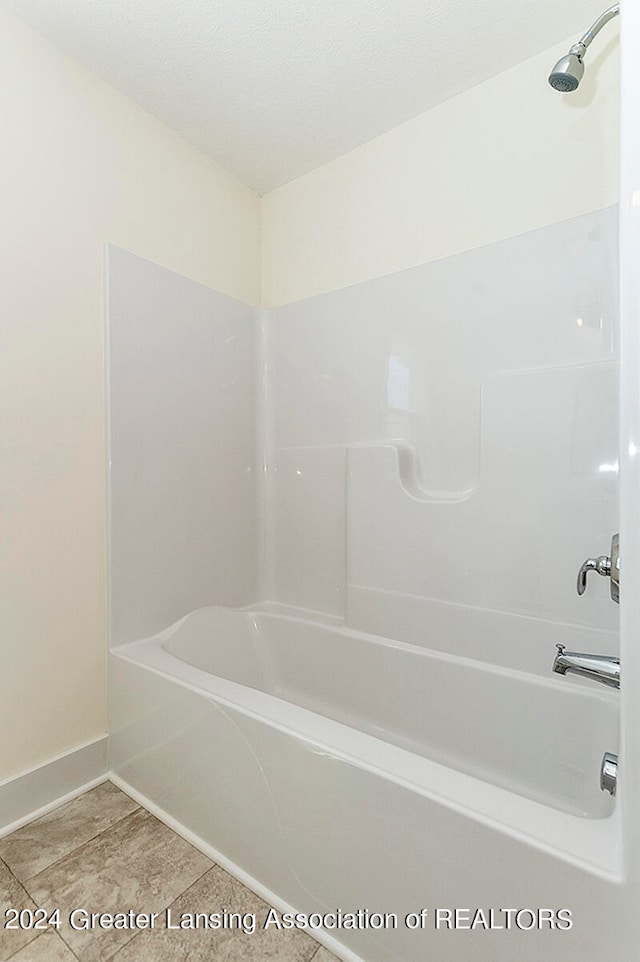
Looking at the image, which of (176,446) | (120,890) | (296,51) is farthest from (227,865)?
(296,51)

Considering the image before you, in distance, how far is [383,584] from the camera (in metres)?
1.83

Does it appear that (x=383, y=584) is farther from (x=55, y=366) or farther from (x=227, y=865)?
(x=55, y=366)

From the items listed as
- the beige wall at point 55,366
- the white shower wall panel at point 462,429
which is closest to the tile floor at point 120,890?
the beige wall at point 55,366

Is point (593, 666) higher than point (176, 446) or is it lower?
lower

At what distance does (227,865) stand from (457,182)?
7.41ft

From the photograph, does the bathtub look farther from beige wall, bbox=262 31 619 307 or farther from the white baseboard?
beige wall, bbox=262 31 619 307

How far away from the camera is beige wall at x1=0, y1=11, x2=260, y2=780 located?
140 centimetres

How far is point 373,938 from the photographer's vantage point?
989 millimetres

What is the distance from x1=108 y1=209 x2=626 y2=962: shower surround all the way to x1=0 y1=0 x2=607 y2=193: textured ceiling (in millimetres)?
592

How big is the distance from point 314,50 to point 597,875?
85.6 inches

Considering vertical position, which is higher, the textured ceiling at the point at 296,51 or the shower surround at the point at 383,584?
the textured ceiling at the point at 296,51

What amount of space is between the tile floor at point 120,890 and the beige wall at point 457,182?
2.05 metres

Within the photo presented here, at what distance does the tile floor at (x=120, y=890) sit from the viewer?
41.0 inches

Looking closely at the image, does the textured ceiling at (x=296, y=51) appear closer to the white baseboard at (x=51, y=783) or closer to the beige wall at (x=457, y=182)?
the beige wall at (x=457, y=182)
